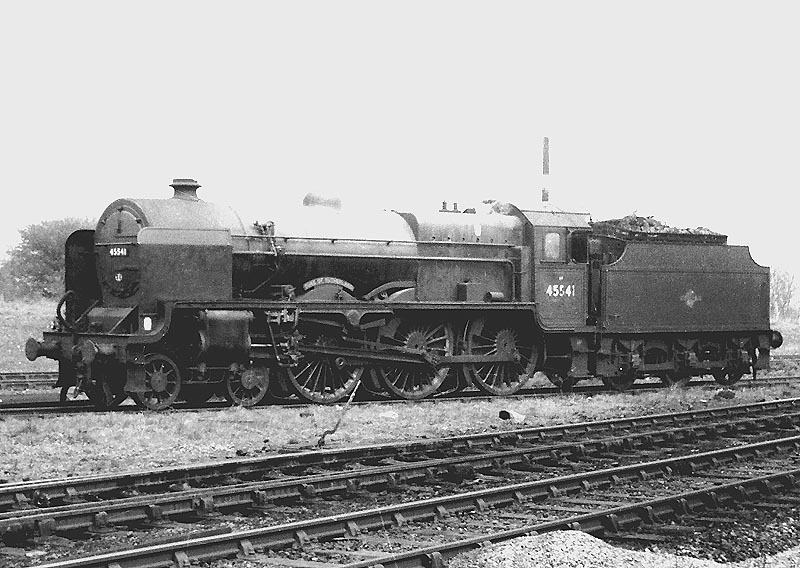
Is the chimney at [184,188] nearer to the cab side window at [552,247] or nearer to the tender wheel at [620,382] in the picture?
the cab side window at [552,247]

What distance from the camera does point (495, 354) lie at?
58.4 feet

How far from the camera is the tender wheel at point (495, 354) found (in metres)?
17.7

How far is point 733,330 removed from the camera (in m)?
20.5

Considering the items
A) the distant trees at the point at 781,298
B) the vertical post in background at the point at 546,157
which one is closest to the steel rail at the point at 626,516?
the vertical post in background at the point at 546,157

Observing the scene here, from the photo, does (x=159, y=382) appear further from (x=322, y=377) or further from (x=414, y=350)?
(x=414, y=350)

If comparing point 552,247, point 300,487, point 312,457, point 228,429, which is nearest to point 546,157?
point 552,247

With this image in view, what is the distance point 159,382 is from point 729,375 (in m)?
11.8

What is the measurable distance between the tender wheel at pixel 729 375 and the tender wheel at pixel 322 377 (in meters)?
7.99

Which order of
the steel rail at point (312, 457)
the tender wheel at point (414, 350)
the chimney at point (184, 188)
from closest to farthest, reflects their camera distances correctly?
the steel rail at point (312, 457), the chimney at point (184, 188), the tender wheel at point (414, 350)

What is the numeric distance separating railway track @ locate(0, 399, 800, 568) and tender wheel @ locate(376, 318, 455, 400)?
4411 mm

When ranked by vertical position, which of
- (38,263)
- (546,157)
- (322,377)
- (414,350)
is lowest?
(322,377)

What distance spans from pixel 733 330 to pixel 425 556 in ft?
48.8

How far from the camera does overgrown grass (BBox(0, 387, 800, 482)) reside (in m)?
11.0

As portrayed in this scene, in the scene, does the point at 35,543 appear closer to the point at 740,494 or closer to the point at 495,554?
the point at 495,554
